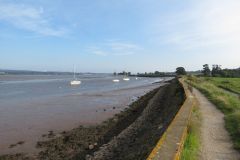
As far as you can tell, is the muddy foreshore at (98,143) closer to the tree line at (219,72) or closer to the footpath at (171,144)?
the footpath at (171,144)

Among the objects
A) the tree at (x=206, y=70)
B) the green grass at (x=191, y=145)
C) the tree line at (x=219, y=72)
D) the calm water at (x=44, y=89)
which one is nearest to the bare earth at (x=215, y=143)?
the green grass at (x=191, y=145)

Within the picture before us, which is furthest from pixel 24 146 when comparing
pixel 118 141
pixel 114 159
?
pixel 114 159

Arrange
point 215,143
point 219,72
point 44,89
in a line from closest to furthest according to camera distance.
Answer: point 215,143 → point 44,89 → point 219,72

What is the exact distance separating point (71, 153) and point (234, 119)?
7.48 metres

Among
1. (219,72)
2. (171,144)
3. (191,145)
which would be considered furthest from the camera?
(219,72)

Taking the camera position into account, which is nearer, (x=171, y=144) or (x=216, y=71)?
(x=171, y=144)

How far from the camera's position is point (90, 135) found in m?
17.4

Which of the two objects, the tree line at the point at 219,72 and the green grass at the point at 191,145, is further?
the tree line at the point at 219,72

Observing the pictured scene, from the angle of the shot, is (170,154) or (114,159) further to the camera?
(114,159)

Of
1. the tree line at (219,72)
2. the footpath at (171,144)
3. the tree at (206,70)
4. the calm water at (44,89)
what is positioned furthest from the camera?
the tree at (206,70)

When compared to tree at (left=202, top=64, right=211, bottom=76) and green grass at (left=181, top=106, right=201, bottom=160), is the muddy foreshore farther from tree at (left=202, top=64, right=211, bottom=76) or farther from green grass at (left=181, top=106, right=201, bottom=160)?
tree at (left=202, top=64, right=211, bottom=76)

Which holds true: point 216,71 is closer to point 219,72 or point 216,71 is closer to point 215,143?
point 219,72

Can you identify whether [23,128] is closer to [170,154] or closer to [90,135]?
[90,135]

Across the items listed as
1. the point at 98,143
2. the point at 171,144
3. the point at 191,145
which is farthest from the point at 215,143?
the point at 98,143
